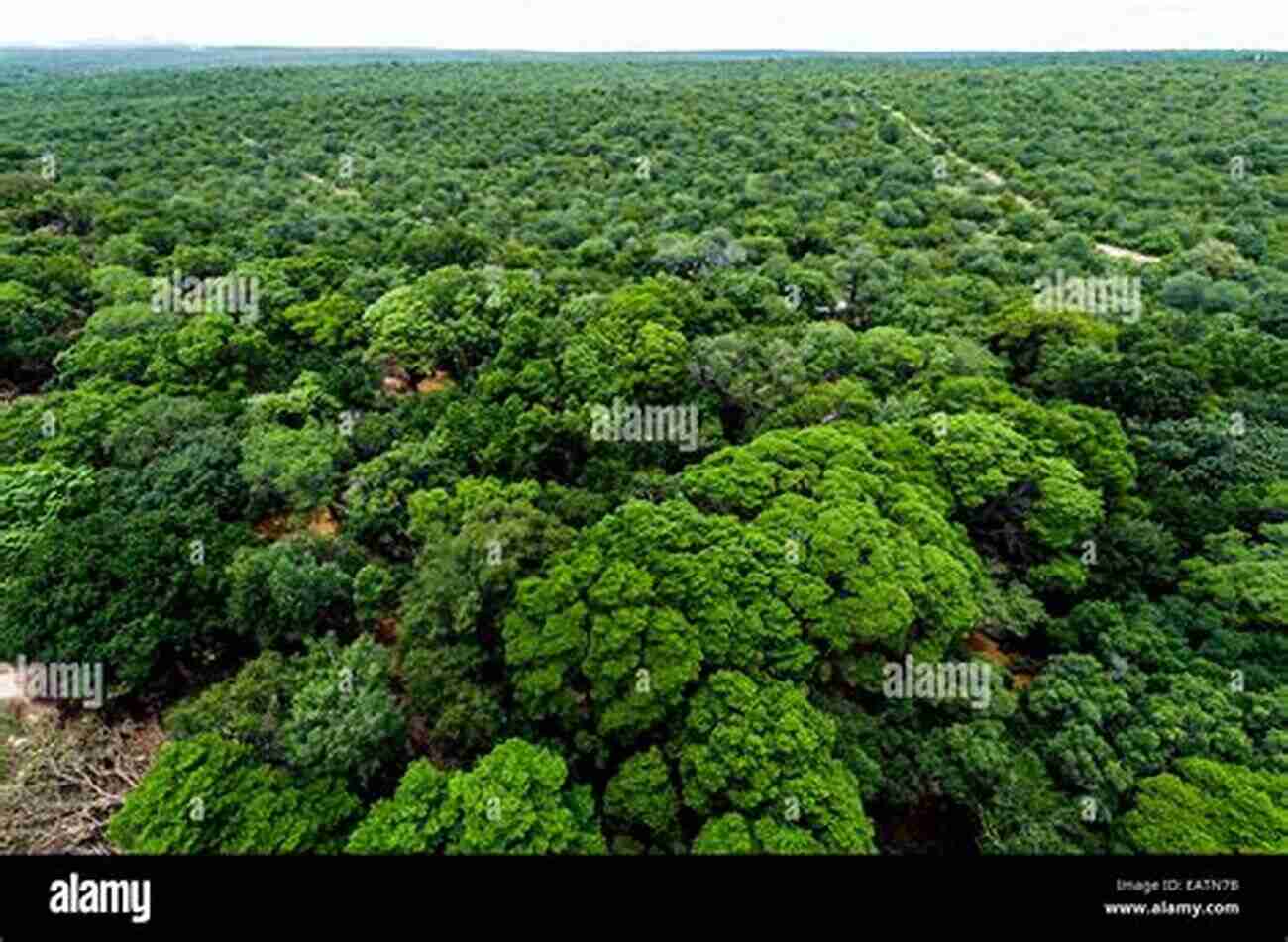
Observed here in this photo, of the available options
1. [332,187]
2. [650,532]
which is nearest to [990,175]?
[332,187]

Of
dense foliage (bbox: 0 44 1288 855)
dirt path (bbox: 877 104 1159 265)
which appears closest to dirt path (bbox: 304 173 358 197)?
dense foliage (bbox: 0 44 1288 855)

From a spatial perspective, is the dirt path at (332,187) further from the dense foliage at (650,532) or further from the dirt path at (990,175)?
the dirt path at (990,175)

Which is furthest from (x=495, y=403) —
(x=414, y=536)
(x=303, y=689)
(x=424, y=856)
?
(x=424, y=856)

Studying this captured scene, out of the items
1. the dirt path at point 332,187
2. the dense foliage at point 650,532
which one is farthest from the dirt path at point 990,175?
the dirt path at point 332,187

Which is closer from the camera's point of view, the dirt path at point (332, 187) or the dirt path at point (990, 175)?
the dirt path at point (990, 175)

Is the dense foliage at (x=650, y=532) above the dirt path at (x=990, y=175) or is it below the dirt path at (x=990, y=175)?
below

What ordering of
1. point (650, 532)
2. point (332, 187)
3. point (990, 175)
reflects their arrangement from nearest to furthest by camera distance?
point (650, 532), point (332, 187), point (990, 175)

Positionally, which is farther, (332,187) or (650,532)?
(332,187)

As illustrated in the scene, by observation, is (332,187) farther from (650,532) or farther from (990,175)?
(990,175)

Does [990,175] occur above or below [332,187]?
above
